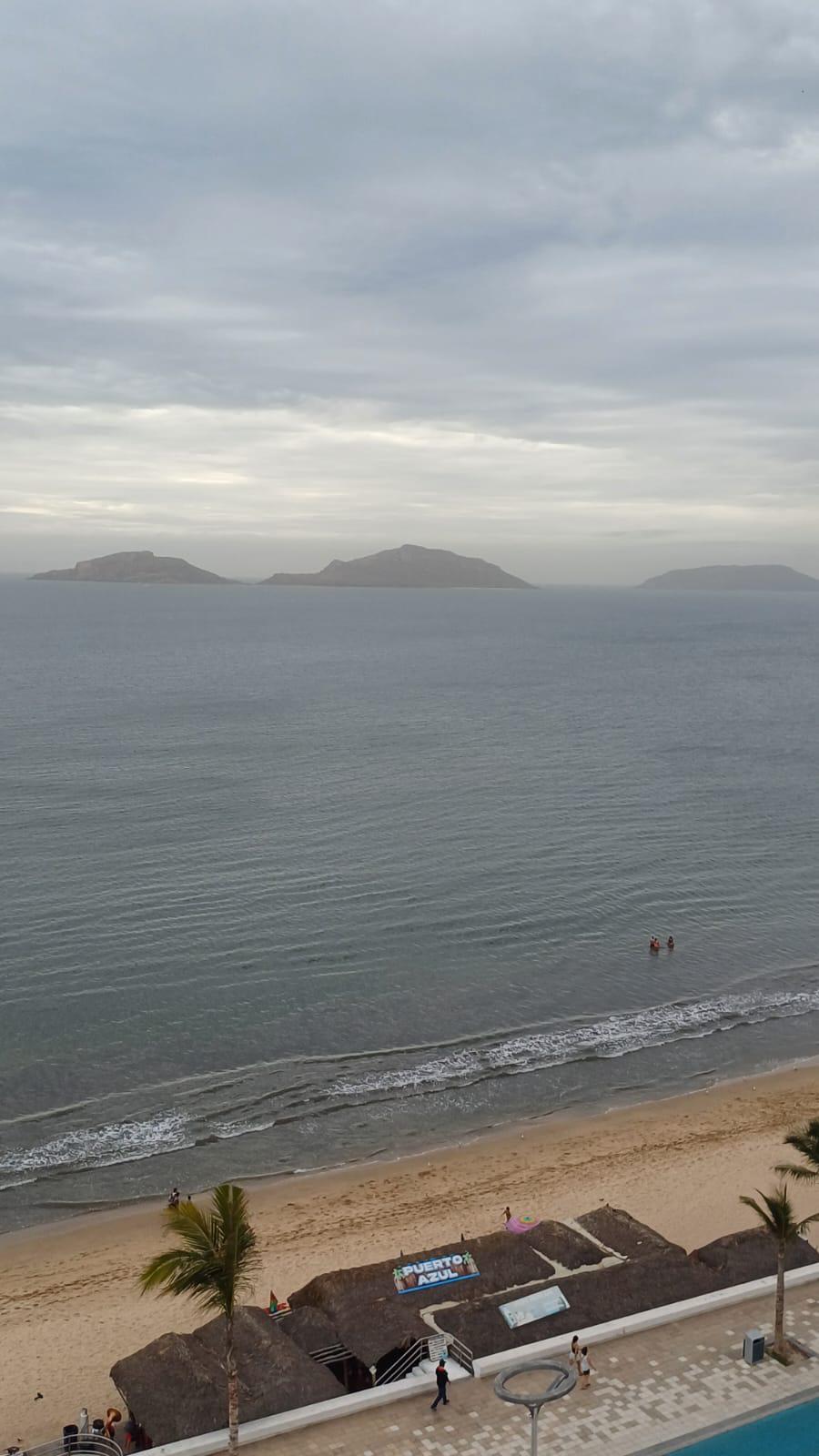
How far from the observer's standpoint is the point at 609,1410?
58.0 feet

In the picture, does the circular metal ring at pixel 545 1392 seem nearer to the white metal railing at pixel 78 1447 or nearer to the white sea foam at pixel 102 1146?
the white metal railing at pixel 78 1447

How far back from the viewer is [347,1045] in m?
37.1

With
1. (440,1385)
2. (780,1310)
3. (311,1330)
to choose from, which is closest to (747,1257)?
(780,1310)

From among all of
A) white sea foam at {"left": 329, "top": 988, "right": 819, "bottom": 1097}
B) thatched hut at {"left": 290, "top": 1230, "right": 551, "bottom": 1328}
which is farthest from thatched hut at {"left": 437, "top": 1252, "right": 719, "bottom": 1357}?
white sea foam at {"left": 329, "top": 988, "right": 819, "bottom": 1097}

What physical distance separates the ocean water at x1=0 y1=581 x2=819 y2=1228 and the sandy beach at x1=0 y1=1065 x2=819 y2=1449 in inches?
53.5

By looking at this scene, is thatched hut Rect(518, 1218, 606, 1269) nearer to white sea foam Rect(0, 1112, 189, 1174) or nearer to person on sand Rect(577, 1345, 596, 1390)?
person on sand Rect(577, 1345, 596, 1390)

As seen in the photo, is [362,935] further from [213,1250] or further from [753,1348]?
[213,1250]

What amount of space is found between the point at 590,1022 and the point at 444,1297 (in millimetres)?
19875

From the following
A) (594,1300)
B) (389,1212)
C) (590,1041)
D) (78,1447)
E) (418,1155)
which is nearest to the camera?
(78,1447)

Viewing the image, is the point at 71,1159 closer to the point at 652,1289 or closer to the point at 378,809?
the point at 652,1289

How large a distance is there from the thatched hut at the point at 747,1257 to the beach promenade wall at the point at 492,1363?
24 cm

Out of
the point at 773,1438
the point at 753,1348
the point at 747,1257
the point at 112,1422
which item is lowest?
the point at 112,1422

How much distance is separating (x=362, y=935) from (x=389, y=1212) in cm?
1767

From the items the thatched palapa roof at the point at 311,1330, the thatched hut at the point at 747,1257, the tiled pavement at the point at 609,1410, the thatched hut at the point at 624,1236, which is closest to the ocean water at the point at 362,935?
the thatched hut at the point at 624,1236
